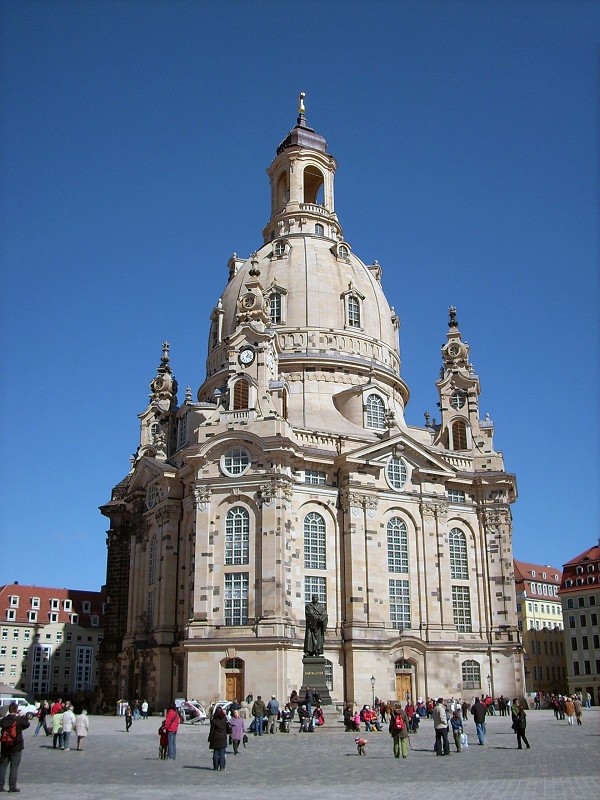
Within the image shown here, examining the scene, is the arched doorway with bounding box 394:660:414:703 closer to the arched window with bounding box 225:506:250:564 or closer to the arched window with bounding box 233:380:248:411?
the arched window with bounding box 225:506:250:564

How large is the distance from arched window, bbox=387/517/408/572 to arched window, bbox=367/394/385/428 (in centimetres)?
930

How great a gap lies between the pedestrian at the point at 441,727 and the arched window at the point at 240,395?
126 feet

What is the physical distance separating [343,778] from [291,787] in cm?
263

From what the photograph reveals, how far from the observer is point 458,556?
68.5 m

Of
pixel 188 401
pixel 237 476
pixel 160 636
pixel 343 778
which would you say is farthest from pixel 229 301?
pixel 343 778

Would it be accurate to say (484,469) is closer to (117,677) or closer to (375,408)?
(375,408)

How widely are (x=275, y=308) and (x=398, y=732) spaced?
50.9 metres

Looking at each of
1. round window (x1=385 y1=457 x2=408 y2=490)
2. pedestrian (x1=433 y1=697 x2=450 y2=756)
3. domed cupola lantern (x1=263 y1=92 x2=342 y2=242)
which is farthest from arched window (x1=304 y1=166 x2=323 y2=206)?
pedestrian (x1=433 y1=697 x2=450 y2=756)

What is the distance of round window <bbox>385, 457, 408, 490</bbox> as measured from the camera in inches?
2616

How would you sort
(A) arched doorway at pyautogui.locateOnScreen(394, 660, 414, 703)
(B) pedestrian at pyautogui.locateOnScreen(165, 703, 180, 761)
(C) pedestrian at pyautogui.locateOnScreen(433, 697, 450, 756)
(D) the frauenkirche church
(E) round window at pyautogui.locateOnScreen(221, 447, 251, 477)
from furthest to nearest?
(E) round window at pyautogui.locateOnScreen(221, 447, 251, 477) < (A) arched doorway at pyautogui.locateOnScreen(394, 660, 414, 703) < (D) the frauenkirche church < (C) pedestrian at pyautogui.locateOnScreen(433, 697, 450, 756) < (B) pedestrian at pyautogui.locateOnScreen(165, 703, 180, 761)

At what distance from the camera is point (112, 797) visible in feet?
65.9

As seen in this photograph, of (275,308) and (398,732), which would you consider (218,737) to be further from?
(275,308)

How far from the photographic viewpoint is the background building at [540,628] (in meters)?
98.5

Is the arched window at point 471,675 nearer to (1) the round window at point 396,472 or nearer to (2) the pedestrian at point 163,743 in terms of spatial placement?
(1) the round window at point 396,472
